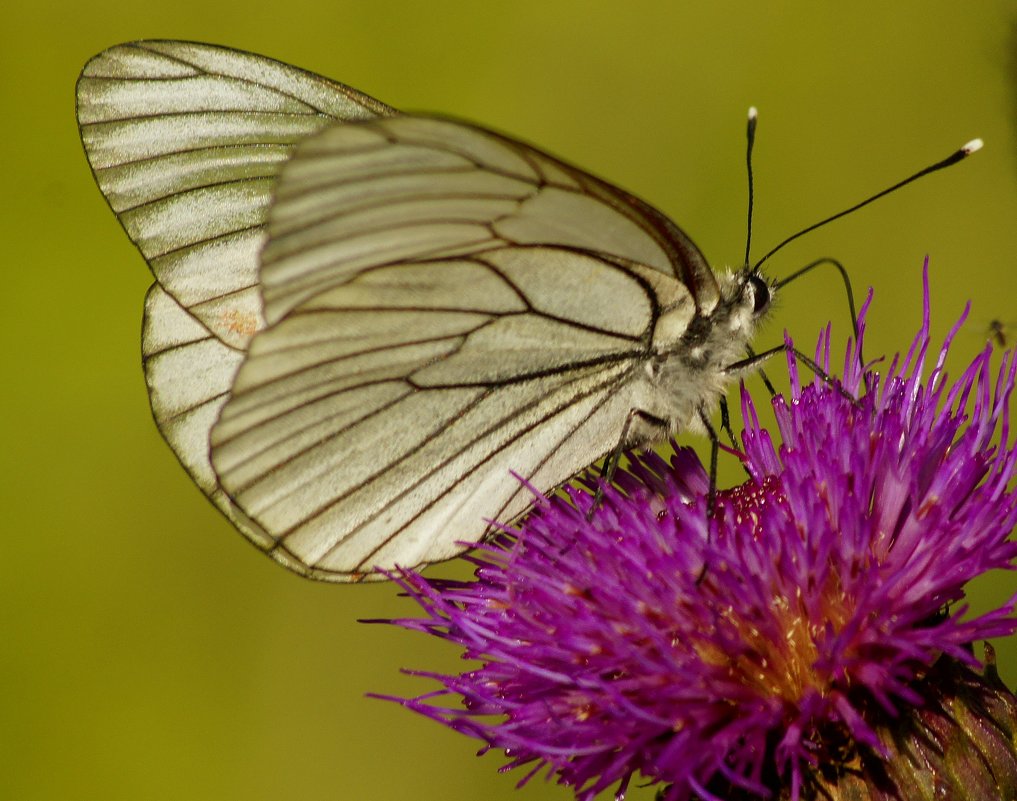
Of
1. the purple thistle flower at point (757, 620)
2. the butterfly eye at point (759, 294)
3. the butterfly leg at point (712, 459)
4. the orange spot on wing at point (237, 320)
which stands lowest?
the purple thistle flower at point (757, 620)

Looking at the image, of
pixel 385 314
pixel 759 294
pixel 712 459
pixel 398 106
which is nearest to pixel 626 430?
pixel 712 459

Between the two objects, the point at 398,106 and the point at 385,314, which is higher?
the point at 398,106

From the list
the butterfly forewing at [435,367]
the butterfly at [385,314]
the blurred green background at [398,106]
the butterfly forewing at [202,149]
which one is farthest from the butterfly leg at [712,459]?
the blurred green background at [398,106]

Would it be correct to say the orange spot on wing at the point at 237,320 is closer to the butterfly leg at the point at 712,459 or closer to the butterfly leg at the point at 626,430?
the butterfly leg at the point at 626,430

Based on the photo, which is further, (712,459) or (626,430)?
(626,430)

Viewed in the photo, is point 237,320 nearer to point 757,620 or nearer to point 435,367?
point 435,367

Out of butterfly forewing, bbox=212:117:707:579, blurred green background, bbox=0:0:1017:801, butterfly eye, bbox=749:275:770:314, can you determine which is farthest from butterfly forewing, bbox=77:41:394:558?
blurred green background, bbox=0:0:1017:801

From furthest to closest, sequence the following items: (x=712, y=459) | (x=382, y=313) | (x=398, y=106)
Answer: (x=398, y=106)
(x=382, y=313)
(x=712, y=459)
